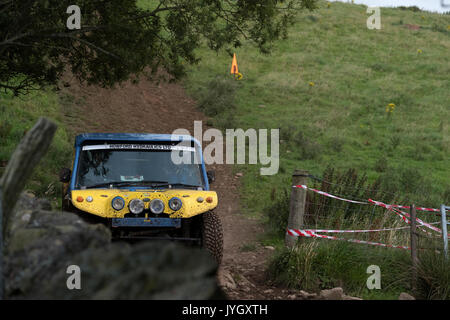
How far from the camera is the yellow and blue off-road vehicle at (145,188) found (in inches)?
235

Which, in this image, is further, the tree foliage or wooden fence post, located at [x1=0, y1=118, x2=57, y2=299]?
the tree foliage

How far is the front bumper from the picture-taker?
5.93m

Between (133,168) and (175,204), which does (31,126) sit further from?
(175,204)

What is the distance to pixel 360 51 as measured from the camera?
32.5 m

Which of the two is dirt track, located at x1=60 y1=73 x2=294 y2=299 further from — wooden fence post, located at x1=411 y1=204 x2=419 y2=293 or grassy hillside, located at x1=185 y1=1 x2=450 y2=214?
wooden fence post, located at x1=411 y1=204 x2=419 y2=293

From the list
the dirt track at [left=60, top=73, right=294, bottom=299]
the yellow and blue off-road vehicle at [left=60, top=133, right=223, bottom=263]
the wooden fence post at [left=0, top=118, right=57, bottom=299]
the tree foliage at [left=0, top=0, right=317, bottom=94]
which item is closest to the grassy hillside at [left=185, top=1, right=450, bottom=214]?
the dirt track at [left=60, top=73, right=294, bottom=299]

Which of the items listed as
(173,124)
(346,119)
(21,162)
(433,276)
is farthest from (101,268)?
(346,119)

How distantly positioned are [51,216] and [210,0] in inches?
330

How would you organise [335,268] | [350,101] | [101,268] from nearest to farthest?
1. [101,268]
2. [335,268]
3. [350,101]

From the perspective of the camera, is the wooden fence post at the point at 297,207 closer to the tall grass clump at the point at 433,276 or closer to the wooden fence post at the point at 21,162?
the tall grass clump at the point at 433,276

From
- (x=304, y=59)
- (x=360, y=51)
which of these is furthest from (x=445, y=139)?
(x=360, y=51)

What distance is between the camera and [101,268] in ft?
7.08

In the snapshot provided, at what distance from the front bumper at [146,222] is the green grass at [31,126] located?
4.58 m

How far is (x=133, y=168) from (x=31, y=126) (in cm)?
974
